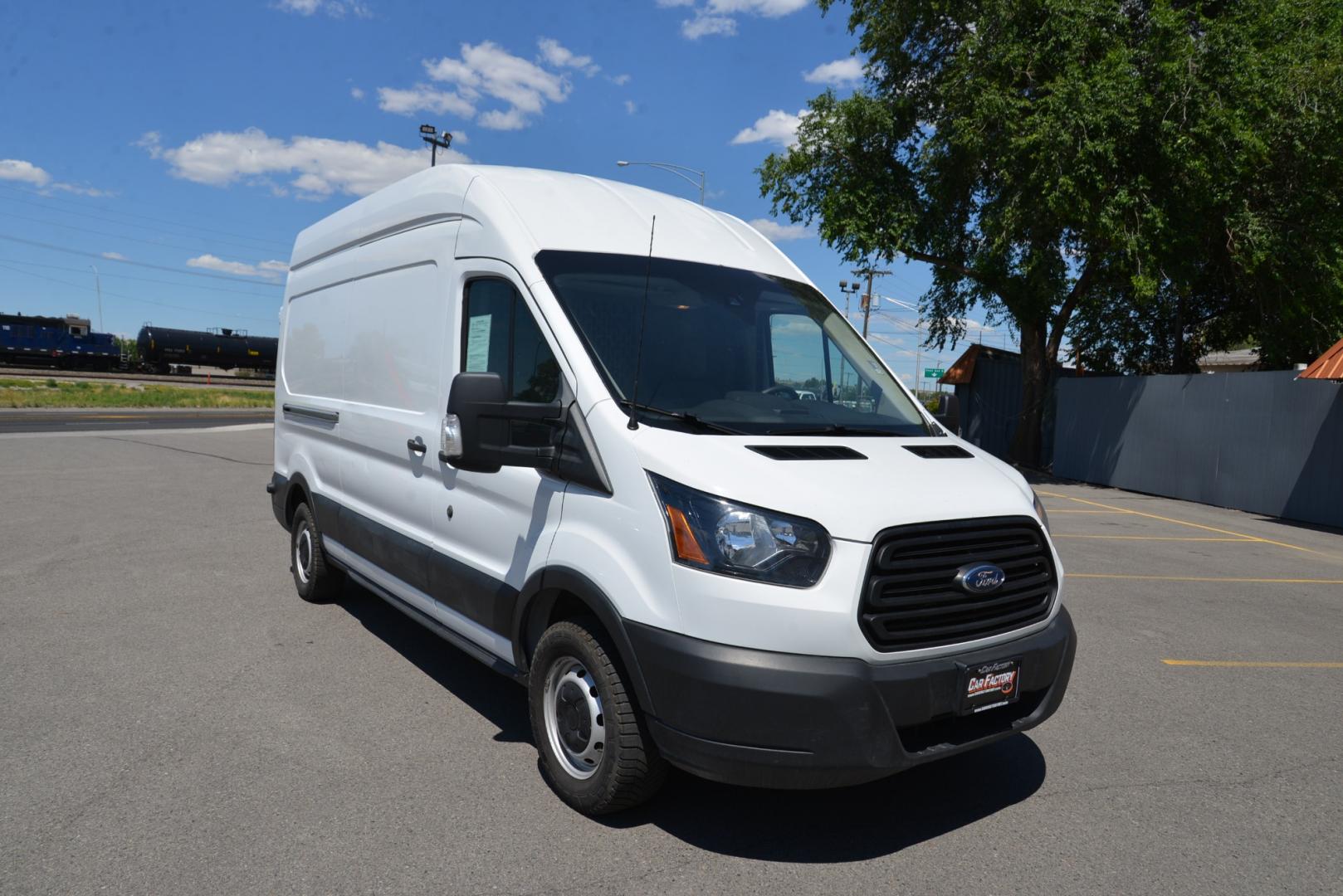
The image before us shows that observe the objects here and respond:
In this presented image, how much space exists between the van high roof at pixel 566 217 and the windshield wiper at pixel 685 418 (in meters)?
Result: 0.96

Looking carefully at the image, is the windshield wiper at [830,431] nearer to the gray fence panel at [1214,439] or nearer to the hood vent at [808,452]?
the hood vent at [808,452]

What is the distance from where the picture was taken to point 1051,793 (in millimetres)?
3904

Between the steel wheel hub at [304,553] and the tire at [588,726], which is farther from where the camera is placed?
the steel wheel hub at [304,553]

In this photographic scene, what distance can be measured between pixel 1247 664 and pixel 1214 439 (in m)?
12.3

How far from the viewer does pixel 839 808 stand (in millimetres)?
3717

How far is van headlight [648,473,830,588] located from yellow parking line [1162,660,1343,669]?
4051 mm

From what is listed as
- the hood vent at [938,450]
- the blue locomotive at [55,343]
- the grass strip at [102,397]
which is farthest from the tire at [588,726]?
the blue locomotive at [55,343]

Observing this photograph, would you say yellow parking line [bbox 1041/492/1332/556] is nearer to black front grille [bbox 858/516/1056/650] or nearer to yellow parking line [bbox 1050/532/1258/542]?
yellow parking line [bbox 1050/532/1258/542]

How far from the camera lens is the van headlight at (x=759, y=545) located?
3.02m

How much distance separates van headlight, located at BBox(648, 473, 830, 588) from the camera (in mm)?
A: 3020

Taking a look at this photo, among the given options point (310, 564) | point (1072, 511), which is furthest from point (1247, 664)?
point (1072, 511)

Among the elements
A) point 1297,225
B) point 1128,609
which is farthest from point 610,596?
point 1297,225

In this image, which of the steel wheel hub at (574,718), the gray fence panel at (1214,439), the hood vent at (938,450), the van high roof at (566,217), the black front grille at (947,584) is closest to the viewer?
the black front grille at (947,584)

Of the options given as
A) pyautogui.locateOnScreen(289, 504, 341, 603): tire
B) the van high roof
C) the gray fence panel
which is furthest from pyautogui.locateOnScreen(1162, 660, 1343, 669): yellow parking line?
the gray fence panel
